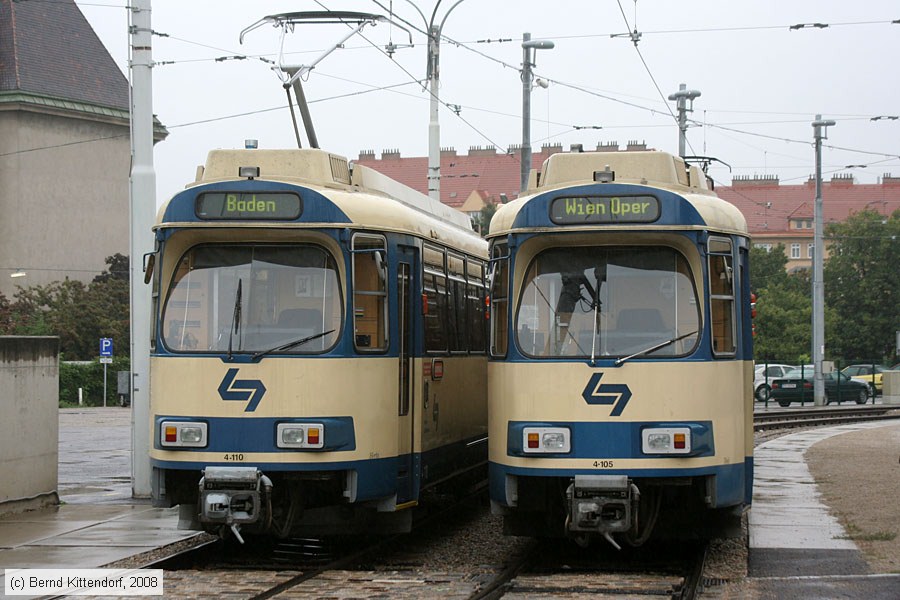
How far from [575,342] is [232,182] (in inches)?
126

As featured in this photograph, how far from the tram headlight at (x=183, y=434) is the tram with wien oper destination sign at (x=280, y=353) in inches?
0.5

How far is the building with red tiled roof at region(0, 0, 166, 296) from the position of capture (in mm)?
67250

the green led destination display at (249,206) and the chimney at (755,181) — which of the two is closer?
the green led destination display at (249,206)

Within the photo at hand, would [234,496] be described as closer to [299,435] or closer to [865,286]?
[299,435]

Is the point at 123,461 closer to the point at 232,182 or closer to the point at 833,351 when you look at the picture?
the point at 232,182

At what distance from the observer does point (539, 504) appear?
1156cm

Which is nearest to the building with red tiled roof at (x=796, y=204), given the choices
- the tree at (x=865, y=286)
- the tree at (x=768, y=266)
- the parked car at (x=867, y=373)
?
the tree at (x=768, y=266)

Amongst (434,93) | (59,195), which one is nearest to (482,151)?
(59,195)

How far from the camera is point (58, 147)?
68.8 meters

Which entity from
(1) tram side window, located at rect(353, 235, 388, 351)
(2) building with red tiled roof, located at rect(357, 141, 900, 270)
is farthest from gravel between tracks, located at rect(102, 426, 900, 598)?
(2) building with red tiled roof, located at rect(357, 141, 900, 270)

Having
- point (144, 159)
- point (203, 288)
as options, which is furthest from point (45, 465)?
point (203, 288)

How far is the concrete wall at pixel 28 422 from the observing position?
609 inches

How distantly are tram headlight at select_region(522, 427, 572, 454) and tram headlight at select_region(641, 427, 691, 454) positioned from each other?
0.62 meters

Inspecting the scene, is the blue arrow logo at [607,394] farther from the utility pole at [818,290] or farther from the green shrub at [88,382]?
the green shrub at [88,382]
